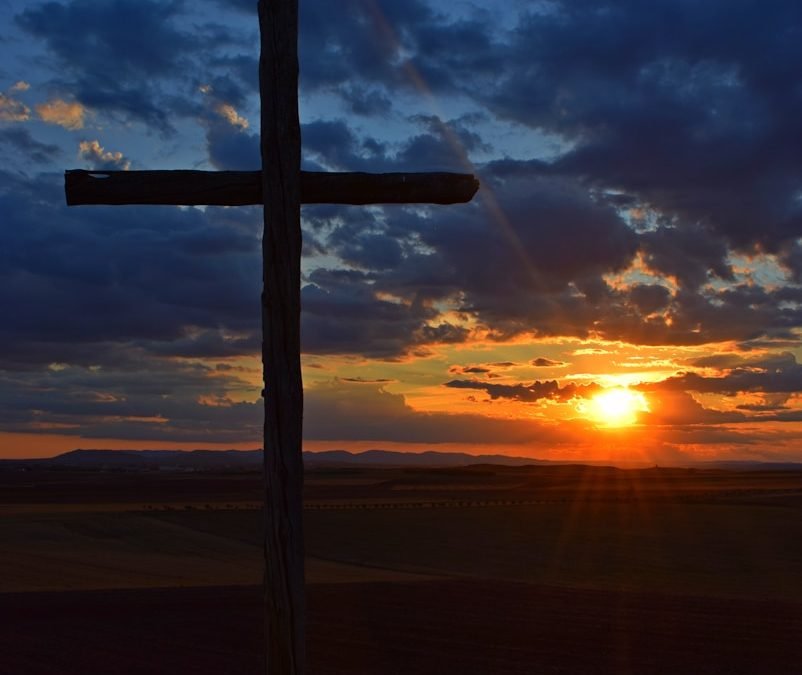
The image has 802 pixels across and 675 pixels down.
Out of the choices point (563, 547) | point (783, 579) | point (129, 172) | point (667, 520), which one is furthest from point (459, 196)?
point (667, 520)

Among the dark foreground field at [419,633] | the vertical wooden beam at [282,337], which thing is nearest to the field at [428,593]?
the dark foreground field at [419,633]

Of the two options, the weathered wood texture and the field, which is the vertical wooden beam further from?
the field

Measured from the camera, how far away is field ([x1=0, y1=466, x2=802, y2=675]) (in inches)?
471

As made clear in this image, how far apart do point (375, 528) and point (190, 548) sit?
892 centimetres

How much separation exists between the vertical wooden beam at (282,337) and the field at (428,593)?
252 inches

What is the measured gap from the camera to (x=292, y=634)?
199 inches

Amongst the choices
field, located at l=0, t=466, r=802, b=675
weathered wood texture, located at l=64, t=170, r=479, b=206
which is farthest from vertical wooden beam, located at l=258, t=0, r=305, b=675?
field, located at l=0, t=466, r=802, b=675

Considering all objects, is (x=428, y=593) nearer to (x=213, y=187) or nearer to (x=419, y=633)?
(x=419, y=633)

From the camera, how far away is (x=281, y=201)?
5281mm

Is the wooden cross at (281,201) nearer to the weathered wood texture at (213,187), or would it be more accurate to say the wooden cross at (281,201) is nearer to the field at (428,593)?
the weathered wood texture at (213,187)

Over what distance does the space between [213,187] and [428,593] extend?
541 inches

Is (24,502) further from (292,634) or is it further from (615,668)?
(292,634)

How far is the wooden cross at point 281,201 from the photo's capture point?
5.12 metres

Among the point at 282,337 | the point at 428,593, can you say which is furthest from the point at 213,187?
the point at 428,593
